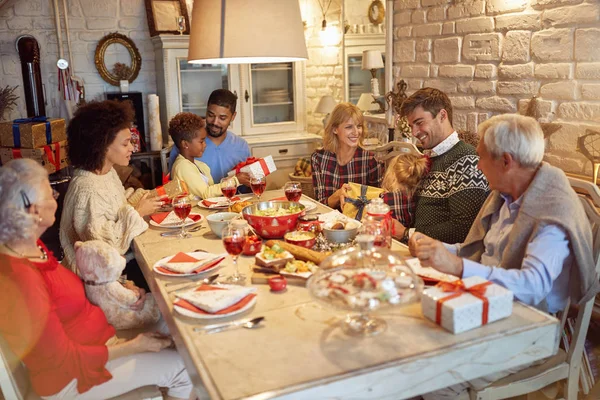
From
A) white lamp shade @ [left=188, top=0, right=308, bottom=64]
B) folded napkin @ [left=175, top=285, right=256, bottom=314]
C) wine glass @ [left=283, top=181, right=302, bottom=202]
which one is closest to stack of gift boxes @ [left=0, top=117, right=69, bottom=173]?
wine glass @ [left=283, top=181, right=302, bottom=202]

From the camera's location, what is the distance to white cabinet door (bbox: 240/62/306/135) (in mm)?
5633

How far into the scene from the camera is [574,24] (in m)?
2.82

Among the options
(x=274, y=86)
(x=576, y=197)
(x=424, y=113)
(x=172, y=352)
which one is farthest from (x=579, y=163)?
(x=274, y=86)

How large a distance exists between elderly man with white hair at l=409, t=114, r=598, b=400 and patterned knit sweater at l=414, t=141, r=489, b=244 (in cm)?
37

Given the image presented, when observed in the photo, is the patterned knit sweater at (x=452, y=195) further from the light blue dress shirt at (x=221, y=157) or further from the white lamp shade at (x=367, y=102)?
the white lamp shade at (x=367, y=102)

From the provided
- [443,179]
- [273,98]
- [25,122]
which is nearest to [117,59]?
[25,122]

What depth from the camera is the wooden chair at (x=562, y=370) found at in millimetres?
1728

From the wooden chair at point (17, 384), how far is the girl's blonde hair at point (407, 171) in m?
1.47

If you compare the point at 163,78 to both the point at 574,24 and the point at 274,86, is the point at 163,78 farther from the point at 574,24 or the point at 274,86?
the point at 574,24

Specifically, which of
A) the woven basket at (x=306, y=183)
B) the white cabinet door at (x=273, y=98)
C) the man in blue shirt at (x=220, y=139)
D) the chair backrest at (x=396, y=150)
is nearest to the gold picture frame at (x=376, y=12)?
the white cabinet door at (x=273, y=98)

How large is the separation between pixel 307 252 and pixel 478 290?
63 cm

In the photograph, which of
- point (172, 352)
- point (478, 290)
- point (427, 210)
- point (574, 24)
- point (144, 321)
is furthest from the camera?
point (574, 24)

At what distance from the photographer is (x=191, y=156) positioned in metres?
3.38

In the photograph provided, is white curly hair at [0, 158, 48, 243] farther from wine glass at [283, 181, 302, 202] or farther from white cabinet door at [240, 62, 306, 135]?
white cabinet door at [240, 62, 306, 135]
